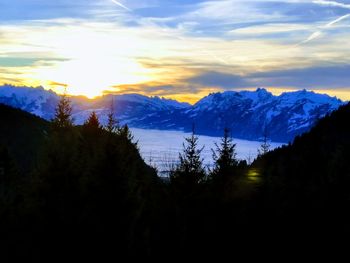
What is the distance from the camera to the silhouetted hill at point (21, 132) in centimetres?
7156

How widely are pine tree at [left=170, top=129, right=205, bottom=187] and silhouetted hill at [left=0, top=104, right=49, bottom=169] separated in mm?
43124

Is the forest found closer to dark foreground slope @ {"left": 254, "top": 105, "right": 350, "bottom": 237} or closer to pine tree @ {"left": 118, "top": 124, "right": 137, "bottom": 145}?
dark foreground slope @ {"left": 254, "top": 105, "right": 350, "bottom": 237}

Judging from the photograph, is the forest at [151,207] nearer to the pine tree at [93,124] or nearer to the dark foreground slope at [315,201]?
the dark foreground slope at [315,201]

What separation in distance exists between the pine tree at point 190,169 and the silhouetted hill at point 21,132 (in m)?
Answer: 43.1

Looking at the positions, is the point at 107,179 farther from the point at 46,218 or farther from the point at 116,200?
the point at 46,218

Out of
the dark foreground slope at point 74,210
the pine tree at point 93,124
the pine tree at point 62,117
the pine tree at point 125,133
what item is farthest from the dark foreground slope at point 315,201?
the pine tree at point 62,117

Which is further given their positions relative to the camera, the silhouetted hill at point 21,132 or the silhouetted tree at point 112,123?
the silhouetted hill at point 21,132

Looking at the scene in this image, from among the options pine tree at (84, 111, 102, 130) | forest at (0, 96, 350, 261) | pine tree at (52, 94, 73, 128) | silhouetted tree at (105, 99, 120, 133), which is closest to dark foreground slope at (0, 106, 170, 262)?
forest at (0, 96, 350, 261)

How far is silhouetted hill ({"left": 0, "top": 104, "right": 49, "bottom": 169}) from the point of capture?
7156cm

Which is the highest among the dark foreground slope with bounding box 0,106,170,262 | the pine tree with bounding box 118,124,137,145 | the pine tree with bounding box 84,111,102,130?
the pine tree with bounding box 84,111,102,130

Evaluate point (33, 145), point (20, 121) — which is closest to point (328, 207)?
point (33, 145)

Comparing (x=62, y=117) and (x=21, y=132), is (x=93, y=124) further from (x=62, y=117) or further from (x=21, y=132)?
(x=21, y=132)

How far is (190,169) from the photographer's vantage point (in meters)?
27.8

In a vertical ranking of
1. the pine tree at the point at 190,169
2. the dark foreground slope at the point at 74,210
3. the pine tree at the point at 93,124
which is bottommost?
the dark foreground slope at the point at 74,210
